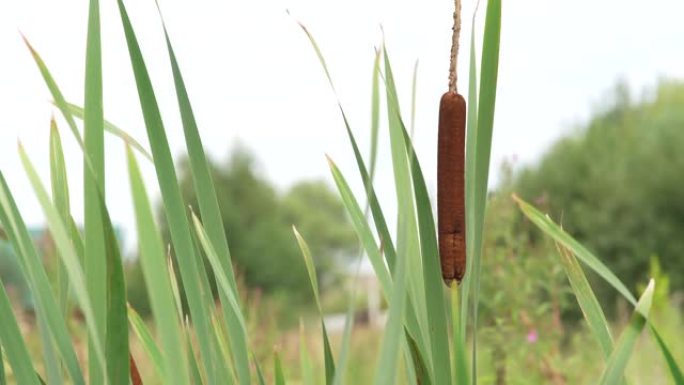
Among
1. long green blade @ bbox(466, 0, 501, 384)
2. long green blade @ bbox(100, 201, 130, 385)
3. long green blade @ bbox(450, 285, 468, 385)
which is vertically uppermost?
long green blade @ bbox(466, 0, 501, 384)

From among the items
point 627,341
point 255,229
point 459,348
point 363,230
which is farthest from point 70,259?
point 255,229

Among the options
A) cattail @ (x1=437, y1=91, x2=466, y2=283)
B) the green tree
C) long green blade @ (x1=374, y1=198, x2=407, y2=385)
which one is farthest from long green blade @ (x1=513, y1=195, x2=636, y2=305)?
the green tree

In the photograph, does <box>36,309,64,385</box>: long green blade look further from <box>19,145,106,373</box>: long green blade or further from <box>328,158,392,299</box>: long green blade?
<box>328,158,392,299</box>: long green blade

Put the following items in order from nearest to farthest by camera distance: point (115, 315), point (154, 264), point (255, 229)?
point (154, 264)
point (115, 315)
point (255, 229)

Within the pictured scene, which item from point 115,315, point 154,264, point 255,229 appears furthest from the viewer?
point 255,229

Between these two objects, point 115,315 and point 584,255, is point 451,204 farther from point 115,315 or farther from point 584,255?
point 115,315

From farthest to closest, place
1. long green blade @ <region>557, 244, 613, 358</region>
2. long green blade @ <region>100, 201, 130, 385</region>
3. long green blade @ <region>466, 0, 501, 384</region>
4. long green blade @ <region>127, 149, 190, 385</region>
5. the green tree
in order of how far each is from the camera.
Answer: the green tree → long green blade @ <region>557, 244, 613, 358</region> → long green blade @ <region>466, 0, 501, 384</region> → long green blade @ <region>100, 201, 130, 385</region> → long green blade @ <region>127, 149, 190, 385</region>

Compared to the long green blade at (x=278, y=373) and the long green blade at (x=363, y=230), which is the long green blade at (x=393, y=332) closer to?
the long green blade at (x=363, y=230)

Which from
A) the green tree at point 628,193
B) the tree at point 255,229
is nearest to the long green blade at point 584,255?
the green tree at point 628,193
